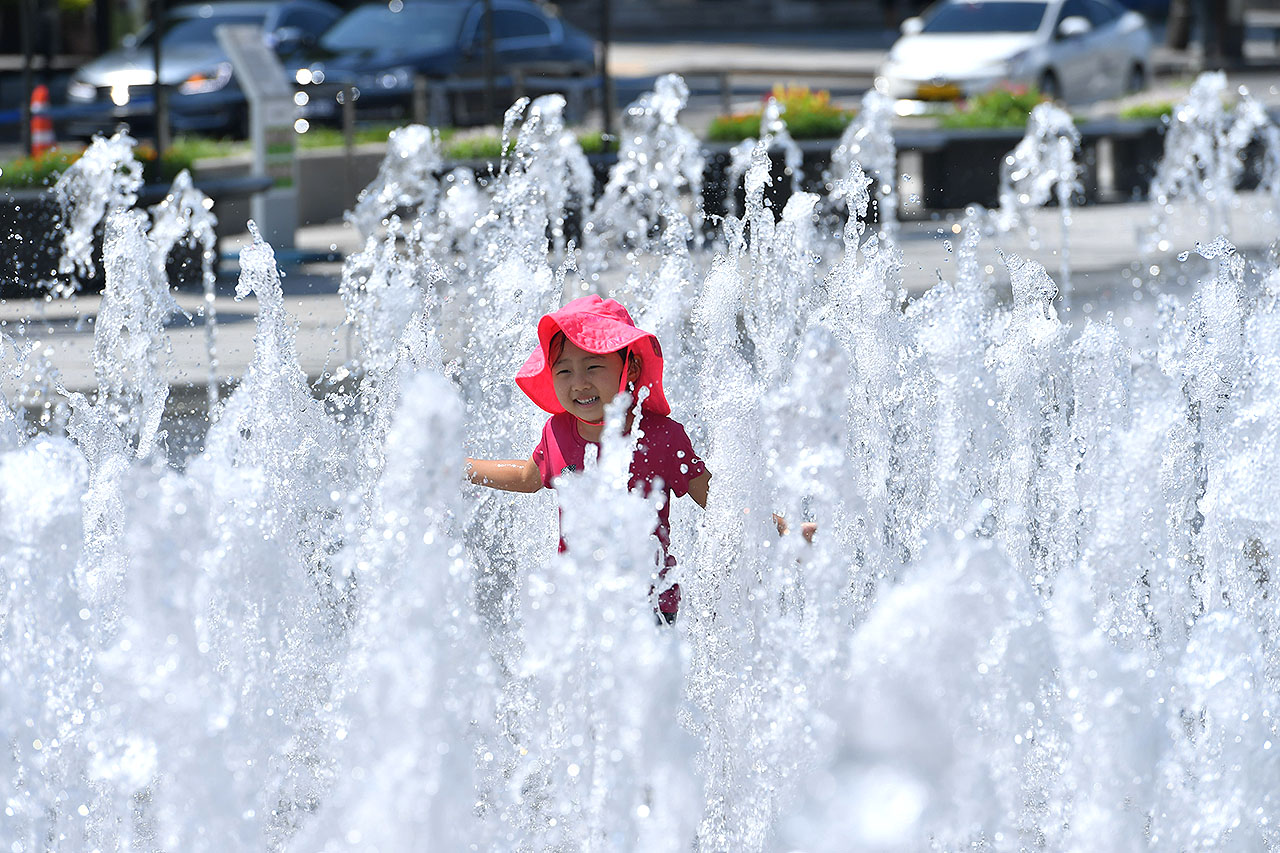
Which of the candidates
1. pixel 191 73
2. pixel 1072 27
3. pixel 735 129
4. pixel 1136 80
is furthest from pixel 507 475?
pixel 1136 80

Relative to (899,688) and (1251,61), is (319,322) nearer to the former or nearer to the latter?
(899,688)

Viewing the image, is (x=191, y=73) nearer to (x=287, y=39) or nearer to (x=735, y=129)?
(x=287, y=39)

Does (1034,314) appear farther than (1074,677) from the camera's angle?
Yes

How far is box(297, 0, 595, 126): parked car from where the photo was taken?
1529 centimetres

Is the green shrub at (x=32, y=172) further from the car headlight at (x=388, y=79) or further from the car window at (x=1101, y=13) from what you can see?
the car window at (x=1101, y=13)

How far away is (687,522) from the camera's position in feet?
14.1

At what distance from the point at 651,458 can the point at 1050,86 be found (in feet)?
51.1

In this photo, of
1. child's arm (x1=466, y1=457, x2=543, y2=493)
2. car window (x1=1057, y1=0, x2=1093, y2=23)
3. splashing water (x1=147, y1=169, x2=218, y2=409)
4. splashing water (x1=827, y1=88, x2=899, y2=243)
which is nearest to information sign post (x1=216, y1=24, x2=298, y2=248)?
splashing water (x1=147, y1=169, x2=218, y2=409)

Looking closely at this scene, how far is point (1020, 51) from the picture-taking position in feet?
56.3

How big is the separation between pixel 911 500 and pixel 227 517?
7.55 ft

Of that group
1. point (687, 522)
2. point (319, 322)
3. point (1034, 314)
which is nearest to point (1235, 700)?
point (687, 522)

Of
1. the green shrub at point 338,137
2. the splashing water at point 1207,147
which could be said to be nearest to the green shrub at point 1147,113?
the splashing water at point 1207,147

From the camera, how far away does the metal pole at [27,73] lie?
1119 cm

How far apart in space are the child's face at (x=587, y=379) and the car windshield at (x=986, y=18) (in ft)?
50.6
